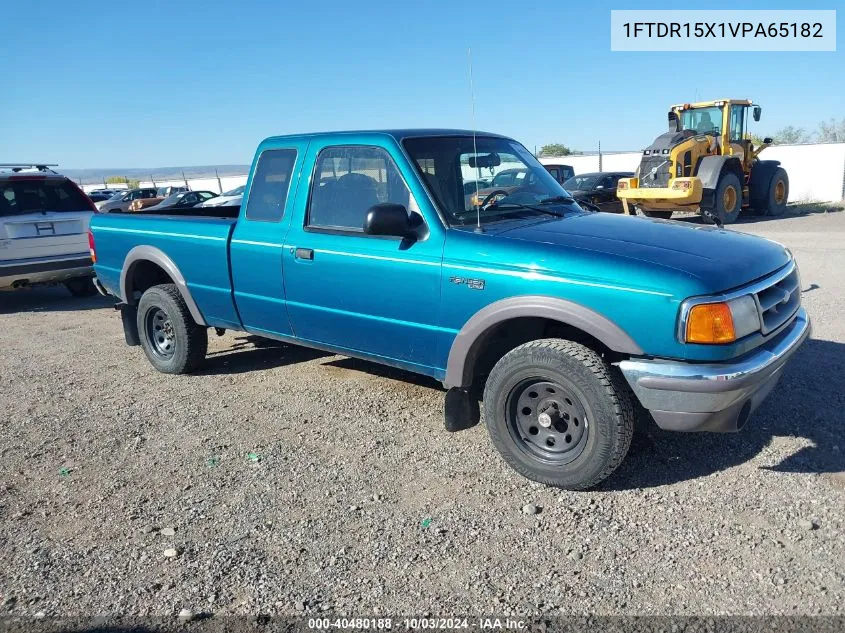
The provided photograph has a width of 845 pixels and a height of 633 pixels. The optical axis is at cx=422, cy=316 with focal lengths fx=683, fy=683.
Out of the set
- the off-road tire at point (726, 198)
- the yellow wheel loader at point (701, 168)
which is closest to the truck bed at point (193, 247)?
the yellow wheel loader at point (701, 168)

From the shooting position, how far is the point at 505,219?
427cm

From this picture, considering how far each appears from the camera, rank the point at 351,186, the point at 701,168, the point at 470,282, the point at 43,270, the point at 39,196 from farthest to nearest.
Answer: the point at 701,168 → the point at 39,196 → the point at 43,270 → the point at 351,186 → the point at 470,282

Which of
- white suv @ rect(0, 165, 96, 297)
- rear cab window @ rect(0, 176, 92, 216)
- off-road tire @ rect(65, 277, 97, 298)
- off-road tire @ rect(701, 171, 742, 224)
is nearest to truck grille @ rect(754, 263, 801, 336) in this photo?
white suv @ rect(0, 165, 96, 297)

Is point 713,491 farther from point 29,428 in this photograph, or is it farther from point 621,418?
point 29,428

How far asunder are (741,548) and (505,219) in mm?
2230

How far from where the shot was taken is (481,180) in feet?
14.6

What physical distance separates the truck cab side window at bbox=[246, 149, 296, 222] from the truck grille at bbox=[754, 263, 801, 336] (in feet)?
10.2

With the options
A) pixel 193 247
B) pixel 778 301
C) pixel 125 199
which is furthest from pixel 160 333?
pixel 125 199

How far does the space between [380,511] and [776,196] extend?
61.7 feet

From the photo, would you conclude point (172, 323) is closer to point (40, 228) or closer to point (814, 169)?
point (40, 228)

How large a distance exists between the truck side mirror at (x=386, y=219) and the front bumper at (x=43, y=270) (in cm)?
604

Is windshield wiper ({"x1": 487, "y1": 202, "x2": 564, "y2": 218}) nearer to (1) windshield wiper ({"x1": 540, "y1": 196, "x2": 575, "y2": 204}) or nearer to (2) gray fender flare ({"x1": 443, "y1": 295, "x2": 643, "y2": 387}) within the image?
(1) windshield wiper ({"x1": 540, "y1": 196, "x2": 575, "y2": 204})

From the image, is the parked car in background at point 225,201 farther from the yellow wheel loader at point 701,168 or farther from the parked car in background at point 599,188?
the yellow wheel loader at point 701,168

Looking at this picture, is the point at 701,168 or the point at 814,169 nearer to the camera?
the point at 701,168
